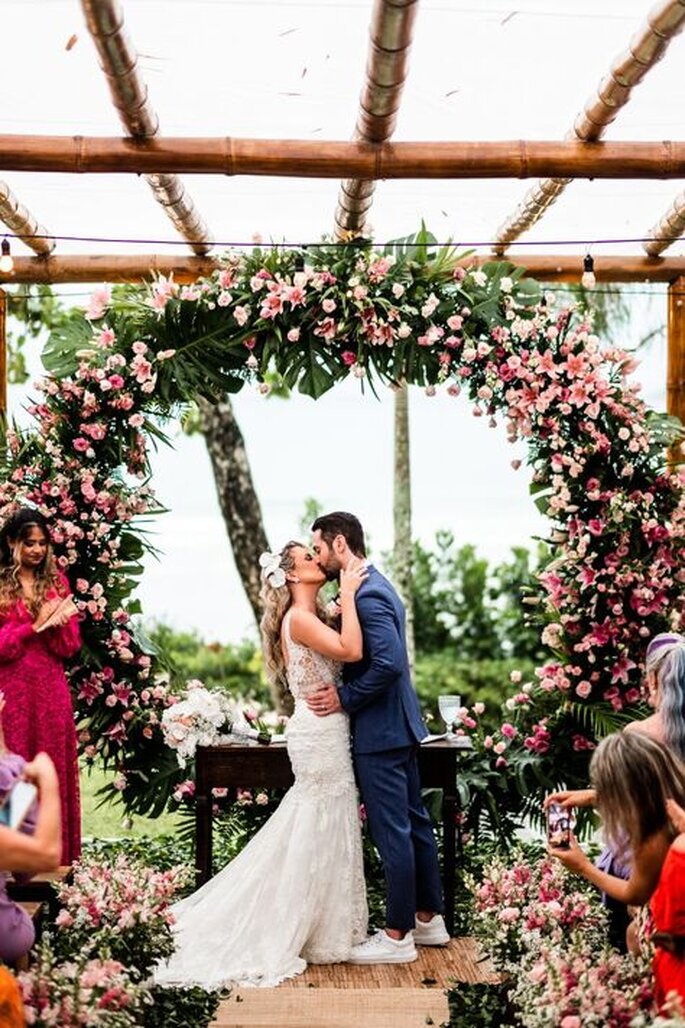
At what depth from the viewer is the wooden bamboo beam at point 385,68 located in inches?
184

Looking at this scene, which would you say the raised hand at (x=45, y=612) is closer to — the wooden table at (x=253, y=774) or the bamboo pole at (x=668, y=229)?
the wooden table at (x=253, y=774)

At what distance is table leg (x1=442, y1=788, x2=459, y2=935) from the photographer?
660 centimetres

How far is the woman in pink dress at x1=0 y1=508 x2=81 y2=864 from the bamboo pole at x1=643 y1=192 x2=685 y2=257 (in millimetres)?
3402

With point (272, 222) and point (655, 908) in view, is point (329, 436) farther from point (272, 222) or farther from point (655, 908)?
point (655, 908)

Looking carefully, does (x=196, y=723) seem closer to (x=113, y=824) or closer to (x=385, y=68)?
(x=385, y=68)

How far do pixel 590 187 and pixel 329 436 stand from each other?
3291 cm

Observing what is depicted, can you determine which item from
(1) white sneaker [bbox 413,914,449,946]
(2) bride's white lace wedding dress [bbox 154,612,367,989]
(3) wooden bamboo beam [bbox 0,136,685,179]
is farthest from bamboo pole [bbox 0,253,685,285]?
(1) white sneaker [bbox 413,914,449,946]

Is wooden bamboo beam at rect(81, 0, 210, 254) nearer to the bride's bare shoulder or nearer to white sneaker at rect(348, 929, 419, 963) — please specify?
the bride's bare shoulder

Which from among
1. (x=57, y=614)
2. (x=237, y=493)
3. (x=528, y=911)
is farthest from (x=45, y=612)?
(x=237, y=493)

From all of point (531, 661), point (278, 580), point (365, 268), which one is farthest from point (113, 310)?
point (531, 661)

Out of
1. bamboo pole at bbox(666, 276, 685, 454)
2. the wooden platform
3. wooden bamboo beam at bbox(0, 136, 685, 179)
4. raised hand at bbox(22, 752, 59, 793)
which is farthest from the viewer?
bamboo pole at bbox(666, 276, 685, 454)

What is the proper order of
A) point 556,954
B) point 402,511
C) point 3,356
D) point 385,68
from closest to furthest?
point 556,954
point 385,68
point 3,356
point 402,511

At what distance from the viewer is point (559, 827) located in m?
4.25

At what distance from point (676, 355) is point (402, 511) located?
4.59 meters
